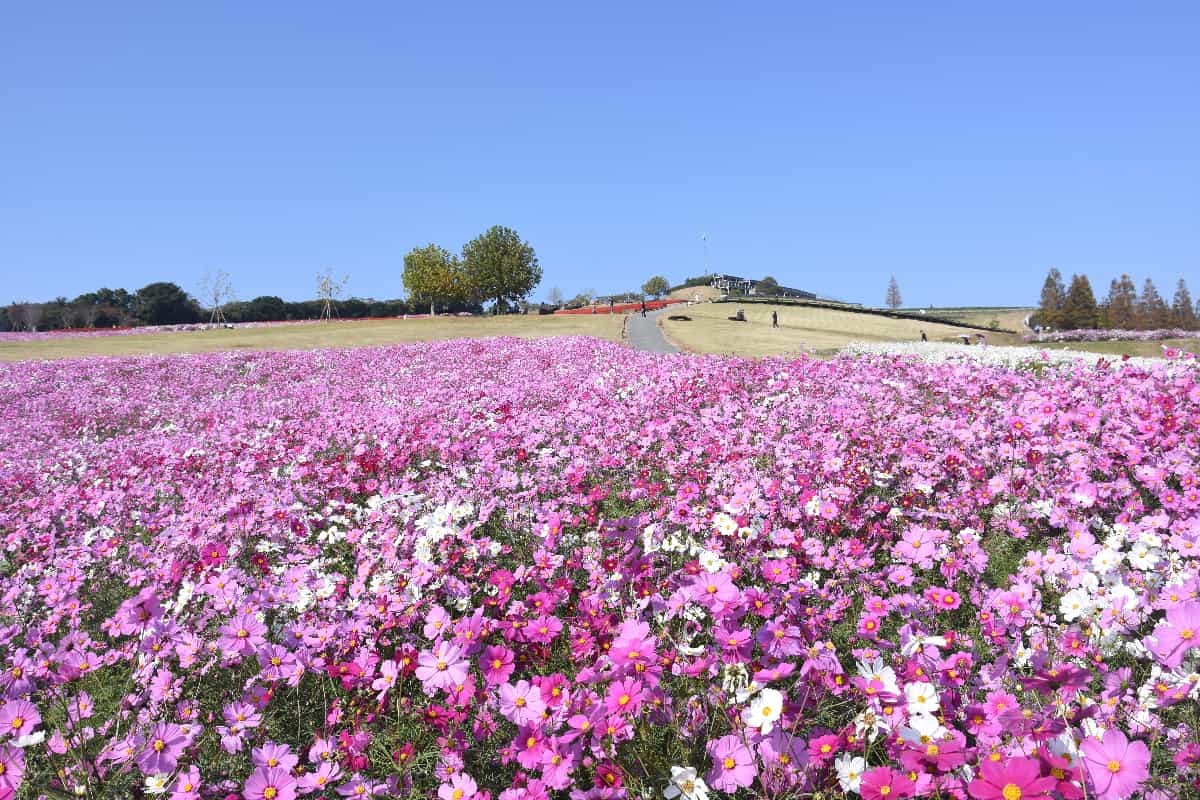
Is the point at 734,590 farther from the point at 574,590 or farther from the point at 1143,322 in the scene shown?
the point at 1143,322

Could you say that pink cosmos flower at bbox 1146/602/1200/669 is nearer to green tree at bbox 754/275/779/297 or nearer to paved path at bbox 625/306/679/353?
paved path at bbox 625/306/679/353

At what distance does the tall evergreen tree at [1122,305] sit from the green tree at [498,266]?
79431 mm

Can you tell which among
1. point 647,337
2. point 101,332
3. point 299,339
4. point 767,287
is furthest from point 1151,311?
point 101,332

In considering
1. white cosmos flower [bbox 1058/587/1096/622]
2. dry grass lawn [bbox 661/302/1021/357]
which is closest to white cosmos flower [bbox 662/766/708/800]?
white cosmos flower [bbox 1058/587/1096/622]

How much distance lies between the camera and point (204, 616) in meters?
3.33

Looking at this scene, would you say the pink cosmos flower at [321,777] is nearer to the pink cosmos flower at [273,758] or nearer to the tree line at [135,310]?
the pink cosmos flower at [273,758]

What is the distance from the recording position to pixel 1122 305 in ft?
283

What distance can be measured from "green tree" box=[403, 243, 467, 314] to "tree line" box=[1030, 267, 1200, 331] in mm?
81737

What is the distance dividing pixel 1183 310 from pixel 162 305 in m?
144

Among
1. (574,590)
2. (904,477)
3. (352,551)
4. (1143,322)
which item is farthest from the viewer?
(1143,322)

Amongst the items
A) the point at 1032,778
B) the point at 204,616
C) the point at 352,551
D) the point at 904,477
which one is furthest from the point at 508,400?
the point at 1032,778

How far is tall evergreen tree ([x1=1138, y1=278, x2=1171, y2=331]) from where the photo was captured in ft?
259

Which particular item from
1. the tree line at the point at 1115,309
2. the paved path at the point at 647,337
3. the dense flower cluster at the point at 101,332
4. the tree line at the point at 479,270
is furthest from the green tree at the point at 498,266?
the tree line at the point at 1115,309

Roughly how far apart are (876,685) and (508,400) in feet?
31.4
